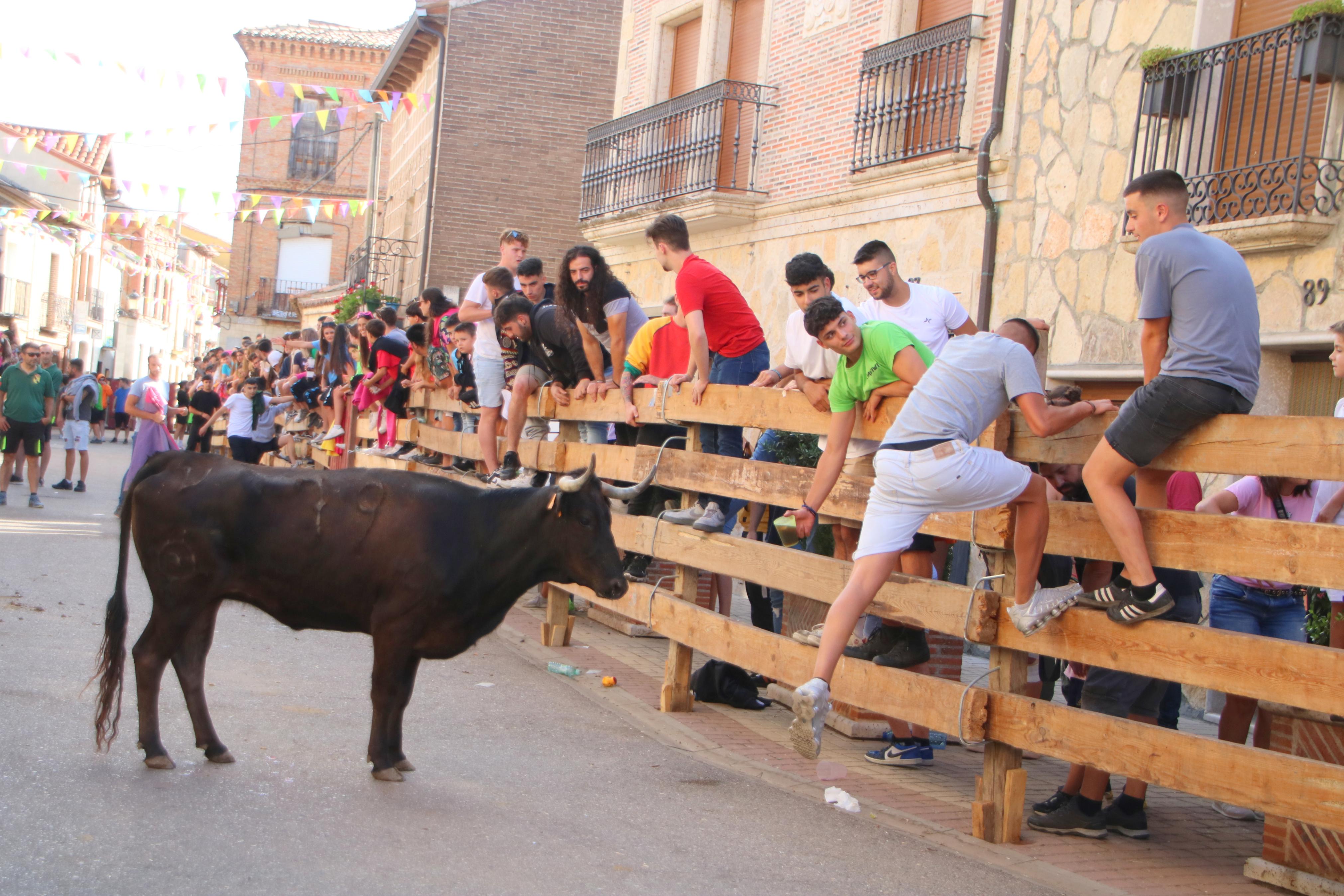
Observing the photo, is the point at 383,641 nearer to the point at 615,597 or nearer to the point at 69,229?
the point at 615,597

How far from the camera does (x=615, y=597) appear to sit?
18.2 ft

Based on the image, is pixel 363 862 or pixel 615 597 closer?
pixel 363 862

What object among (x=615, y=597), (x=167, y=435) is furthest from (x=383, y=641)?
(x=167, y=435)

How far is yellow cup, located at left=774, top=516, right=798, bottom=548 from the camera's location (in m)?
6.79

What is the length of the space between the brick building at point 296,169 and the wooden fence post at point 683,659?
43.1 meters

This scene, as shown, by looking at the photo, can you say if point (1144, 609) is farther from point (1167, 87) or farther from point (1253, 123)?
point (1167, 87)

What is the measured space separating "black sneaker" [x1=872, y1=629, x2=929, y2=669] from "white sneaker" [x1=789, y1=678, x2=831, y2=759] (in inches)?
38.3

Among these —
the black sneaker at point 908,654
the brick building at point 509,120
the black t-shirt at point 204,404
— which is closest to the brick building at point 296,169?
the brick building at point 509,120

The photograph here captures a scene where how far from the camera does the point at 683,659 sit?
716 centimetres

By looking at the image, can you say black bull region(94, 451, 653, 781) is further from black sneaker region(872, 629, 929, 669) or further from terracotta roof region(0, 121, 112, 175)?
terracotta roof region(0, 121, 112, 175)

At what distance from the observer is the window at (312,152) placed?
5012 centimetres

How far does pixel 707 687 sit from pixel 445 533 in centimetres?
256

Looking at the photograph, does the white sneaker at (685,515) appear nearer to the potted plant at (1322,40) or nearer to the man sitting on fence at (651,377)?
the man sitting on fence at (651,377)

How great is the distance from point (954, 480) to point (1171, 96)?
22.0 ft
